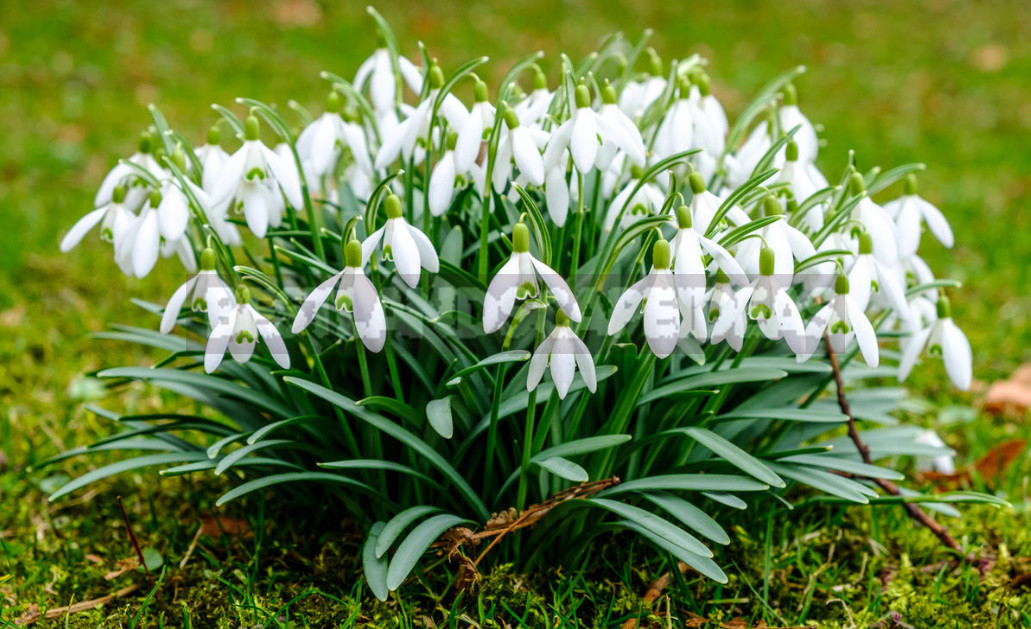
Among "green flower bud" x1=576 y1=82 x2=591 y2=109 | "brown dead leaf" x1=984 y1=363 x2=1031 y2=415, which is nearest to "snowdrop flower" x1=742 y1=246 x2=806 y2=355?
"green flower bud" x1=576 y1=82 x2=591 y2=109

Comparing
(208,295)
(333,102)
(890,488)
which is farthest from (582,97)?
(890,488)

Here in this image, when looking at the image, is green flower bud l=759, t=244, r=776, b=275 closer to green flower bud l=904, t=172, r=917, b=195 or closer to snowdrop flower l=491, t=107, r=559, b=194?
snowdrop flower l=491, t=107, r=559, b=194

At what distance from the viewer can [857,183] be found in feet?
5.04

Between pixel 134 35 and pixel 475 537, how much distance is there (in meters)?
5.59

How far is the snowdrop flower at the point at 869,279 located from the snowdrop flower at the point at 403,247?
66cm

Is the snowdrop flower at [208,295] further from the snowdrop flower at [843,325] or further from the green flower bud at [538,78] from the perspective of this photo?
the snowdrop flower at [843,325]

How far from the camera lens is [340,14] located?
6.75 m

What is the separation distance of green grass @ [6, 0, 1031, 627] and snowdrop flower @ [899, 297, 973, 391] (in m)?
0.38

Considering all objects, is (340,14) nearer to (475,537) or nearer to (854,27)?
(854,27)

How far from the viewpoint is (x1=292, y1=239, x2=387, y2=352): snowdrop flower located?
4.17 feet

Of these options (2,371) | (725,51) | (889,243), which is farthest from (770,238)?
(725,51)

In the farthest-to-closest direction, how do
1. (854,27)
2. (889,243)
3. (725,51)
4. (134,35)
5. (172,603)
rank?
(854,27), (725,51), (134,35), (172,603), (889,243)

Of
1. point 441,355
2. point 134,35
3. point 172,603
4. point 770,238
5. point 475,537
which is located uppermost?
point 134,35

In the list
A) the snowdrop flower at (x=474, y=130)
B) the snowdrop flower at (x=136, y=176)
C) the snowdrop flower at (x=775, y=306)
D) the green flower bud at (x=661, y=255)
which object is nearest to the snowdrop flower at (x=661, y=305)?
the green flower bud at (x=661, y=255)
